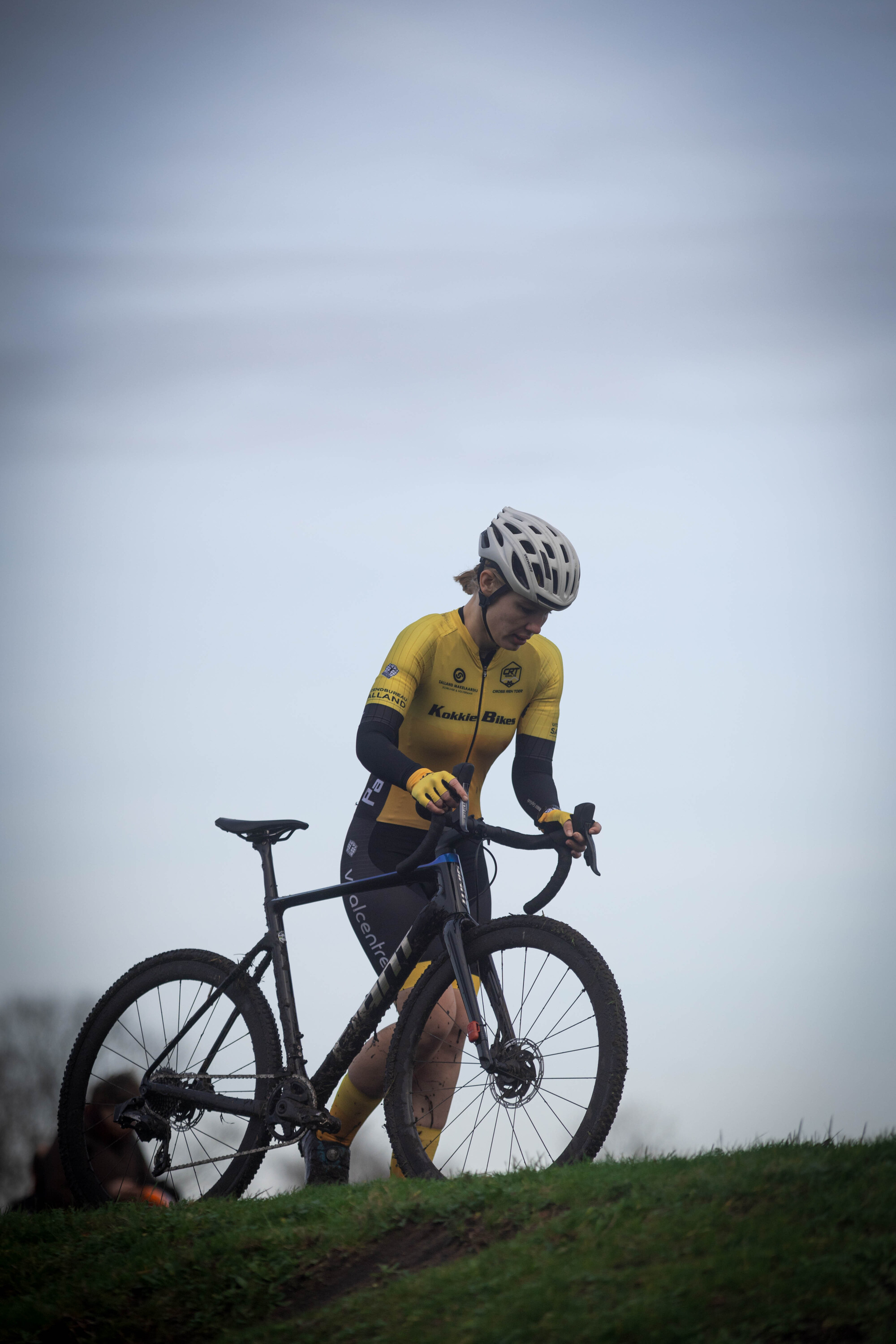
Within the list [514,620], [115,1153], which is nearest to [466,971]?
[514,620]

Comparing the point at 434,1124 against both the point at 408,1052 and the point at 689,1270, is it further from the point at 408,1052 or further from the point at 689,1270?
the point at 689,1270

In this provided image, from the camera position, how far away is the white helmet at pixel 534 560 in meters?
5.58

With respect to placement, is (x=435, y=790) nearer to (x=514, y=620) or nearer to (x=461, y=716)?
(x=461, y=716)

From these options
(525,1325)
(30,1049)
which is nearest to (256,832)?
(525,1325)

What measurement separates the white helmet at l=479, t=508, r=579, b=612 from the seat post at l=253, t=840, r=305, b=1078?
5.95 ft

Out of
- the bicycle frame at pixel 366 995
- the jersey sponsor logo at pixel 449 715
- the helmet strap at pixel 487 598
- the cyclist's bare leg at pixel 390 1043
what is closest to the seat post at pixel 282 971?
the bicycle frame at pixel 366 995

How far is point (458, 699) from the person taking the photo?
19.5 feet

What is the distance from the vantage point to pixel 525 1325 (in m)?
3.10

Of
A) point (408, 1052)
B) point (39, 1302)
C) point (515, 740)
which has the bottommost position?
point (39, 1302)

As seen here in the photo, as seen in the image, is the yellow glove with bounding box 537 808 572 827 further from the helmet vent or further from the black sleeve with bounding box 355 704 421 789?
the helmet vent

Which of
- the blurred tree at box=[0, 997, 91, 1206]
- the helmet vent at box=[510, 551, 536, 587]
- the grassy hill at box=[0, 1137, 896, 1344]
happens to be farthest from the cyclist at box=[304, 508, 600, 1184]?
the blurred tree at box=[0, 997, 91, 1206]

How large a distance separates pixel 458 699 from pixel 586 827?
1125 mm

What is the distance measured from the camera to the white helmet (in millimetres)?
5578

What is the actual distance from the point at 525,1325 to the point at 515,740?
344cm
